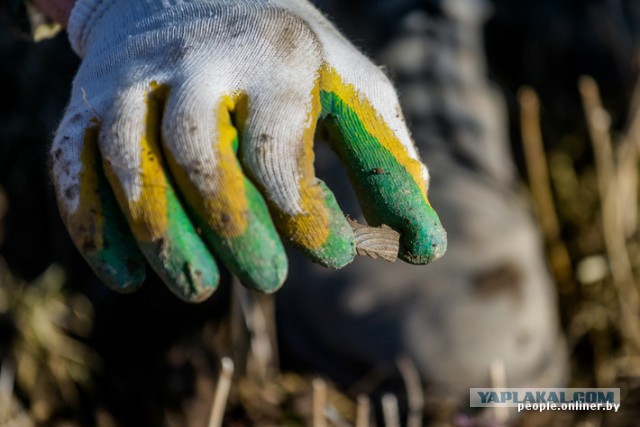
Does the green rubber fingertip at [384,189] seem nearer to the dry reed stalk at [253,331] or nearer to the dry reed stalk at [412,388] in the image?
the dry reed stalk at [412,388]

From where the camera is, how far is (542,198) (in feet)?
6.31

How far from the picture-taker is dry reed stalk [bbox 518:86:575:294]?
1.85 meters

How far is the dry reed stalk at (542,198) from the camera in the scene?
1853 millimetres

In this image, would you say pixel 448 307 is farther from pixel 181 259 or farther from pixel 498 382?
pixel 181 259

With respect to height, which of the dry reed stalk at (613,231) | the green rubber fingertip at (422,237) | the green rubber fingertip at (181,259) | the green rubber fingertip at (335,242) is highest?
the green rubber fingertip at (181,259)

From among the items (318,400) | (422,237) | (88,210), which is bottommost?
(318,400)

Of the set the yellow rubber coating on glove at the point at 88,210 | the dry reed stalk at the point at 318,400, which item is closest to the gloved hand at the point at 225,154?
the yellow rubber coating on glove at the point at 88,210

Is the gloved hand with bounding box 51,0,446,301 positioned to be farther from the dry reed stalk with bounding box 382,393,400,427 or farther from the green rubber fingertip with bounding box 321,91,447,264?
the dry reed stalk with bounding box 382,393,400,427

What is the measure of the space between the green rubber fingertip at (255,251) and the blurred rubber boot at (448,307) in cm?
85

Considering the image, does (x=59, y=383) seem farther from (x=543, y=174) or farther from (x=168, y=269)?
(x=543, y=174)

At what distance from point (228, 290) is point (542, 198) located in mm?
791

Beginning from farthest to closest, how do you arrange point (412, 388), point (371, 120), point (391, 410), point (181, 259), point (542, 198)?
point (542, 198) → point (412, 388) → point (391, 410) → point (371, 120) → point (181, 259)

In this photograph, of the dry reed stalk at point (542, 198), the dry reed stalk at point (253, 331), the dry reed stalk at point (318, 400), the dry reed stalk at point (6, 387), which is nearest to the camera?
the dry reed stalk at point (318, 400)

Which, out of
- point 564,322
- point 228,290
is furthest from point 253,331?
point 564,322
